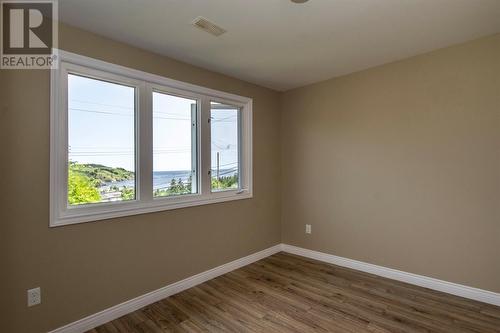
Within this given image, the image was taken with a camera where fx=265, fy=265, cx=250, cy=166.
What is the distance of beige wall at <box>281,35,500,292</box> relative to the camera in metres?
2.47

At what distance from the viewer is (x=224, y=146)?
11.3 ft

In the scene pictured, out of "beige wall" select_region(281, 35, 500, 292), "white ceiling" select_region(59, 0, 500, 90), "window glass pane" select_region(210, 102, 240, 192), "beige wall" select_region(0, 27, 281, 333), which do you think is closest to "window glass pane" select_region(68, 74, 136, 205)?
"beige wall" select_region(0, 27, 281, 333)

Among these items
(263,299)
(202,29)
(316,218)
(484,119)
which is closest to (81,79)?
(202,29)

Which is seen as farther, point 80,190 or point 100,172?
point 100,172

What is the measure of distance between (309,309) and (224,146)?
2063 millimetres

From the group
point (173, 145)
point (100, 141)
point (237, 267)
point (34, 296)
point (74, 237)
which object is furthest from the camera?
point (237, 267)

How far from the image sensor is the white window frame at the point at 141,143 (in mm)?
2027

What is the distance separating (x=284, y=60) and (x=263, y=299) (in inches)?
98.1

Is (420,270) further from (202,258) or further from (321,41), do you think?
(321,41)

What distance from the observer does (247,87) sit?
359 centimetres

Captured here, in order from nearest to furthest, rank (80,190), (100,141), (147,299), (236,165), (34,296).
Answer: (34,296), (80,190), (100,141), (147,299), (236,165)

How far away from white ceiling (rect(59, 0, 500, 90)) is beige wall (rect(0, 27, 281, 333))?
0.23 metres

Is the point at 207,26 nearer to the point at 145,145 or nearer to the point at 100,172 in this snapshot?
the point at 145,145

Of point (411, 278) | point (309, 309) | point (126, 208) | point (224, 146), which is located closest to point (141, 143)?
point (126, 208)
